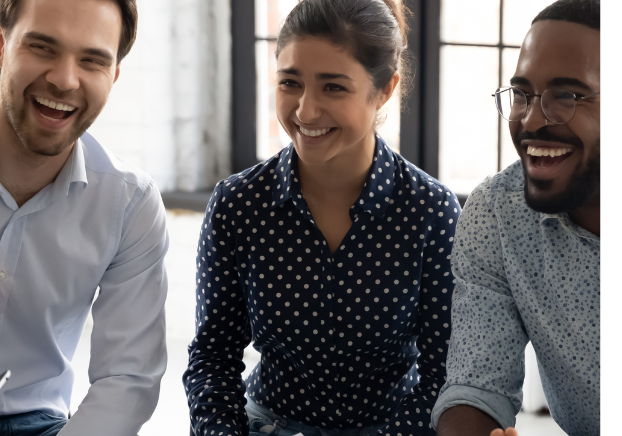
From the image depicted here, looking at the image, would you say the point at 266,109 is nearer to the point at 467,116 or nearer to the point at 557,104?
the point at 467,116

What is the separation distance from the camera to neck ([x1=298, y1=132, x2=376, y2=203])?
1437 millimetres

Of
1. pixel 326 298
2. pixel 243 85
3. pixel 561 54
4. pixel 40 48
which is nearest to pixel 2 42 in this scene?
pixel 40 48

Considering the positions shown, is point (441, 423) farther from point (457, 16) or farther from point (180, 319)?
point (180, 319)

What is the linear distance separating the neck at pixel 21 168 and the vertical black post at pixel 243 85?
5.85 feet

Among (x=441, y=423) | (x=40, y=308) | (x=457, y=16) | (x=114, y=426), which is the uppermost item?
(x=457, y=16)

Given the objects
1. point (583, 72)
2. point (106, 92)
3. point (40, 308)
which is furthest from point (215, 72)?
point (583, 72)

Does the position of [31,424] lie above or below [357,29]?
below

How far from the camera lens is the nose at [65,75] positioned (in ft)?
4.44

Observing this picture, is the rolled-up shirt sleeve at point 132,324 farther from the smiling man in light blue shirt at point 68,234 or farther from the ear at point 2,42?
the ear at point 2,42

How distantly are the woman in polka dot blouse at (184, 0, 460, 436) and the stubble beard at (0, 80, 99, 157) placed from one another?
326 mm

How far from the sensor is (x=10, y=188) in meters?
1.41

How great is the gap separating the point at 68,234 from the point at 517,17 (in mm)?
1812

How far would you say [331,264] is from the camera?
Result: 1392 millimetres

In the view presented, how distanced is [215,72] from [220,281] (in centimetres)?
190
